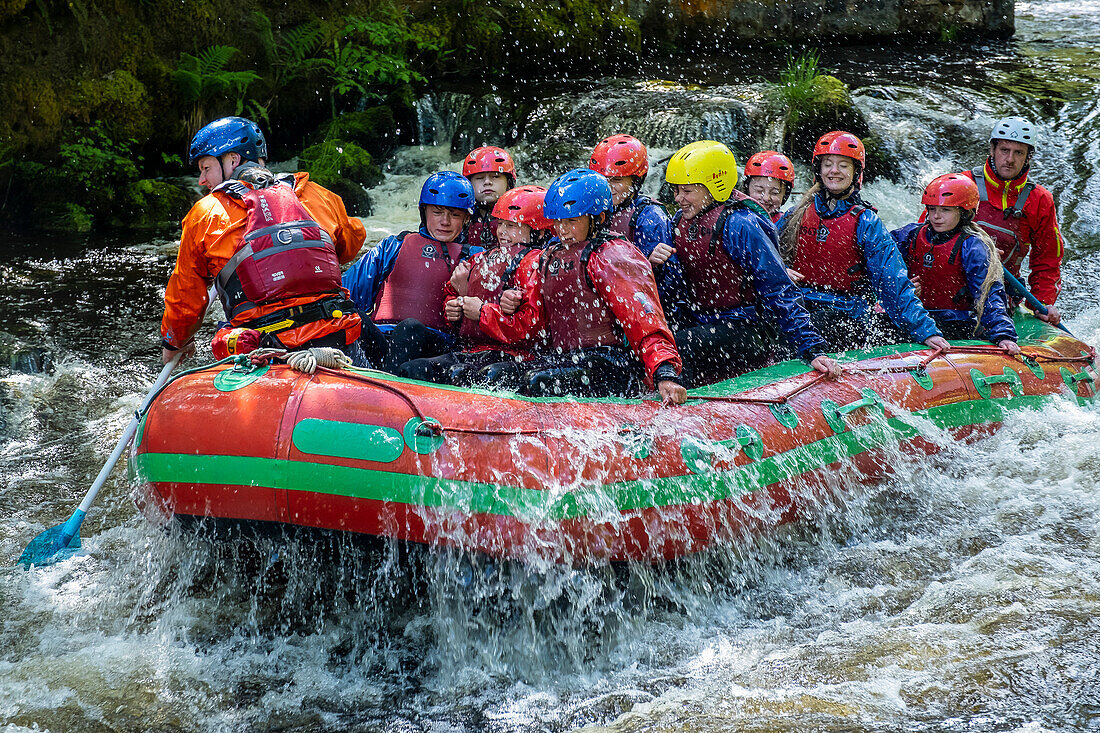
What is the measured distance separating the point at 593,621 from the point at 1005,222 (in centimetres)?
458

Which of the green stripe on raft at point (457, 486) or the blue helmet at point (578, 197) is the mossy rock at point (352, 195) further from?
the green stripe on raft at point (457, 486)

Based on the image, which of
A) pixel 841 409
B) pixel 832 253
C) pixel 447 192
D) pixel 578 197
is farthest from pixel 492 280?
pixel 832 253

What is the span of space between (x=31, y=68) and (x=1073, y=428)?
10095 mm

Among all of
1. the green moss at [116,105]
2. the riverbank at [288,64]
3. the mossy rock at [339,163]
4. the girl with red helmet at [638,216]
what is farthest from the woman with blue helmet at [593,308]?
the green moss at [116,105]

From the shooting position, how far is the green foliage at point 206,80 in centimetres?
1055

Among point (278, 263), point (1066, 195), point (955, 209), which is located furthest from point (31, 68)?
point (1066, 195)

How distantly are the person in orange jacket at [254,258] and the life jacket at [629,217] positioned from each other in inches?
68.3

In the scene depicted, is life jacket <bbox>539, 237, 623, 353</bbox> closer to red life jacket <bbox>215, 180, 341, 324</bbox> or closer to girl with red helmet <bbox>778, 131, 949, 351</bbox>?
red life jacket <bbox>215, 180, 341, 324</bbox>

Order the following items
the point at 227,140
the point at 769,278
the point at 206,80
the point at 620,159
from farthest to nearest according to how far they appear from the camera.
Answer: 1. the point at 206,80
2. the point at 620,159
3. the point at 769,278
4. the point at 227,140

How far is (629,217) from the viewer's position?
557 centimetres

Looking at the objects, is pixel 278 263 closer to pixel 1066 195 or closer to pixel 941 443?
pixel 941 443

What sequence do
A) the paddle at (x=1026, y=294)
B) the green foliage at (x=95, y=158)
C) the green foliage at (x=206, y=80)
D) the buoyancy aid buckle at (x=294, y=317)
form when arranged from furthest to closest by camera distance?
the green foliage at (x=206, y=80) → the green foliage at (x=95, y=158) → the paddle at (x=1026, y=294) → the buoyancy aid buckle at (x=294, y=317)

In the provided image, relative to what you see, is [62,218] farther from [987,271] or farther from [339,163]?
[987,271]

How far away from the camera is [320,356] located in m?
4.18
